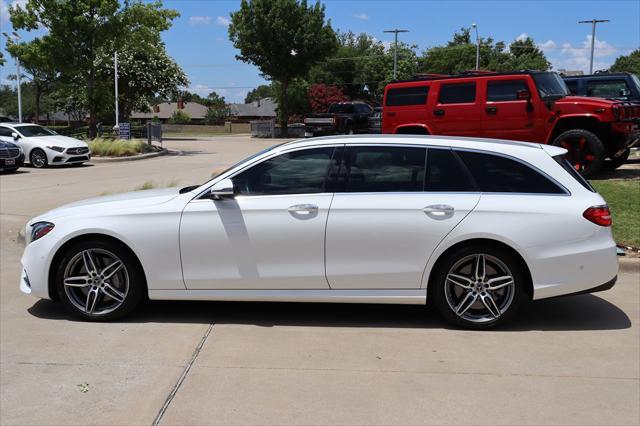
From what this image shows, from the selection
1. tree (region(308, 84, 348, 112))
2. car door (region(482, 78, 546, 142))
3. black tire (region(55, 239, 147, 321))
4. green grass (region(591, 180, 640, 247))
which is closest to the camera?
black tire (region(55, 239, 147, 321))

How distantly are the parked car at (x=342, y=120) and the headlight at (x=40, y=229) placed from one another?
23.4m

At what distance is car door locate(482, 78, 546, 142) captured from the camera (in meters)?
11.9

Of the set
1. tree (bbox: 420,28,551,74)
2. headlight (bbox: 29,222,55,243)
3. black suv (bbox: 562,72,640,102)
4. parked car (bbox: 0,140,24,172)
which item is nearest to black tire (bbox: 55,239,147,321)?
headlight (bbox: 29,222,55,243)

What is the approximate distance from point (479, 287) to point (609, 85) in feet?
41.3

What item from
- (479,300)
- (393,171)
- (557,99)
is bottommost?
(479,300)

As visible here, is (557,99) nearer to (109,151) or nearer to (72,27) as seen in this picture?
(109,151)

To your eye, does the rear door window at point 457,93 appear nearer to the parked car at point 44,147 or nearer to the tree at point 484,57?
the parked car at point 44,147

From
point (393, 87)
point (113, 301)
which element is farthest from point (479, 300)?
point (393, 87)

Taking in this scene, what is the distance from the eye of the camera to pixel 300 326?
5.16 metres

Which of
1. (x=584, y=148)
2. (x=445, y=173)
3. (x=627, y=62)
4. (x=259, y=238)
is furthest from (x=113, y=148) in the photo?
(x=627, y=62)

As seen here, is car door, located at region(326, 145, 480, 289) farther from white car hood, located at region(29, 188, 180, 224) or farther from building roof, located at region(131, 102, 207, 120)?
building roof, located at region(131, 102, 207, 120)

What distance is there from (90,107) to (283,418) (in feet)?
86.0

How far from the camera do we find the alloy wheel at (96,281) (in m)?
5.11

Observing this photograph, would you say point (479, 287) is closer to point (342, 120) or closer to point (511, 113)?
point (511, 113)
